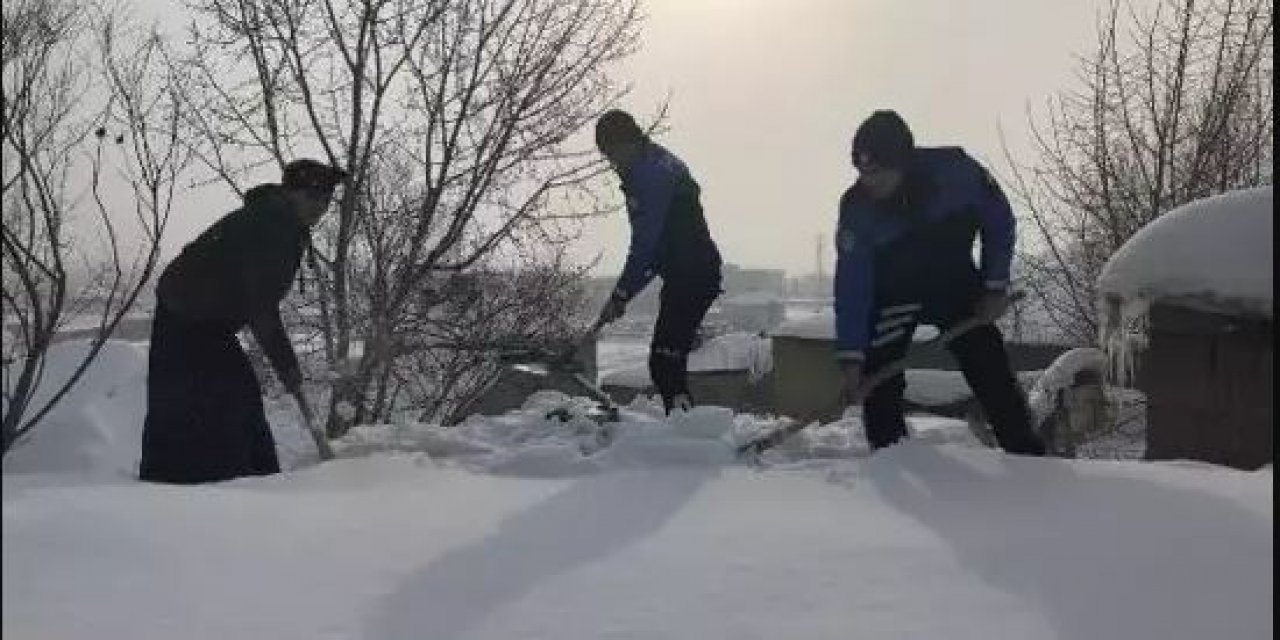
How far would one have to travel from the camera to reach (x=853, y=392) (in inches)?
163

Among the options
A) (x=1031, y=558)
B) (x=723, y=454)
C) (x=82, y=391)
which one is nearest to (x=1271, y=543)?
(x=1031, y=558)

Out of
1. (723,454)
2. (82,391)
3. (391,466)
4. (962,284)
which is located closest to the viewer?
(391,466)

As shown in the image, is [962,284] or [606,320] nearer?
[962,284]

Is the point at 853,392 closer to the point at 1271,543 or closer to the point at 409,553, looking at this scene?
the point at 1271,543

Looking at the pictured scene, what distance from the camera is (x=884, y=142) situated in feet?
12.8

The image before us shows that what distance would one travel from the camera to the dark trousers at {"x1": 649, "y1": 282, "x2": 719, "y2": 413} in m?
5.19

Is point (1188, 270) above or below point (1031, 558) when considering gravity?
above

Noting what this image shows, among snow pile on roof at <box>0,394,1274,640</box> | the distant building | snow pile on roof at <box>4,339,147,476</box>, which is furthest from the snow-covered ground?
the distant building

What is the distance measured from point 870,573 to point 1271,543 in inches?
29.9

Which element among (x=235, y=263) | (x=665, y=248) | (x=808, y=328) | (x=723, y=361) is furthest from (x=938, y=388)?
(x=723, y=361)

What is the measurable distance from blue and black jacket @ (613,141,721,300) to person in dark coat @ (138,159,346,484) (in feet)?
4.56

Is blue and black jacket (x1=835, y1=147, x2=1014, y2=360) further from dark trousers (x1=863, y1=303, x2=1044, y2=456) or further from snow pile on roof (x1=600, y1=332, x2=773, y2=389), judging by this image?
snow pile on roof (x1=600, y1=332, x2=773, y2=389)

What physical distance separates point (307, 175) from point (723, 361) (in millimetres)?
28845

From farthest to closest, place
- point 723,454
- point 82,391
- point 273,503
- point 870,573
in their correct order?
point 82,391
point 723,454
point 273,503
point 870,573
